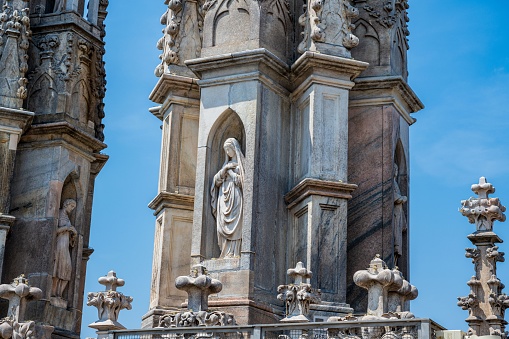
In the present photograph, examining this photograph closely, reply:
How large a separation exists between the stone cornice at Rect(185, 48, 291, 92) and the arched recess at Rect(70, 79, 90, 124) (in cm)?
454

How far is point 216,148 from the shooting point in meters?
22.0

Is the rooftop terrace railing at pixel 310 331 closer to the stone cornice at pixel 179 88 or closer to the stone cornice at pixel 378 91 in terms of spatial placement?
the stone cornice at pixel 378 91

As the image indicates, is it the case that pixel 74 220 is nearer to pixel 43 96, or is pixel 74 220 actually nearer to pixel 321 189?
pixel 43 96

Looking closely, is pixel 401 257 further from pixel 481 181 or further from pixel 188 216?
pixel 188 216

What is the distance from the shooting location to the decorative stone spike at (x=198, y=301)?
1816 centimetres

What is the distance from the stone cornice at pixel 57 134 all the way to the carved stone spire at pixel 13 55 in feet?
2.31

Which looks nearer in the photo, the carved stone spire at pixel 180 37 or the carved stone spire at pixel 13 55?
the carved stone spire at pixel 180 37

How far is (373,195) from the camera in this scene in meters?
22.0

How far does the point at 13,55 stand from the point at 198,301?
8.92m

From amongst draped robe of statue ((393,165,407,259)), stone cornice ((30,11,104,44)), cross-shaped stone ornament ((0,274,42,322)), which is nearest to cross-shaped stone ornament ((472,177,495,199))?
draped robe of statue ((393,165,407,259))

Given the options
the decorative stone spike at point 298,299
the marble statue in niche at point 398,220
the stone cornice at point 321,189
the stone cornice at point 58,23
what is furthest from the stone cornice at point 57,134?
the decorative stone spike at point 298,299

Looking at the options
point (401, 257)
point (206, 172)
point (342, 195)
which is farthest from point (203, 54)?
point (401, 257)

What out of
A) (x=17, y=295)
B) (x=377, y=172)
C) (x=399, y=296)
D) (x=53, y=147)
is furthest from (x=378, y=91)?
(x=17, y=295)

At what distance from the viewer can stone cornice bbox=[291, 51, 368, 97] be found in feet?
70.7
